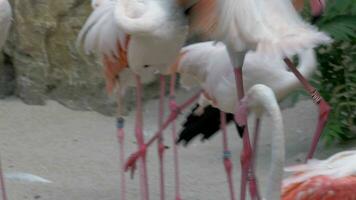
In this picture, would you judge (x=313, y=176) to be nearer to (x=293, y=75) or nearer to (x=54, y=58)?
(x=293, y=75)


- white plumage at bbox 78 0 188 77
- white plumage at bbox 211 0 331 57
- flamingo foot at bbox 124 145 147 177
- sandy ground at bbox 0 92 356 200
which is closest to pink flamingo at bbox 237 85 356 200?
white plumage at bbox 211 0 331 57

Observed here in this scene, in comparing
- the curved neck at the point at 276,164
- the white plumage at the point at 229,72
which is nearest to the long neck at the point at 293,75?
the white plumage at the point at 229,72

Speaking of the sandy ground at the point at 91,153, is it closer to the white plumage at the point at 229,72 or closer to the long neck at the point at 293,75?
the white plumage at the point at 229,72

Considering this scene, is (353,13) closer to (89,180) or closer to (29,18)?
(89,180)

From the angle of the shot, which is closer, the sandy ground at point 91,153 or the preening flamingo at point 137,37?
the preening flamingo at point 137,37

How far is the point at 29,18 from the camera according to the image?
280 inches

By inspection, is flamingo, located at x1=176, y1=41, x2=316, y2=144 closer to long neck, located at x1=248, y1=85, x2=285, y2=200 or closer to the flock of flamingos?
the flock of flamingos

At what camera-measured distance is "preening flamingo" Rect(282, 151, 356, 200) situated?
3.35 metres

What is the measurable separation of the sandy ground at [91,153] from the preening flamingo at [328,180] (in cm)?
185

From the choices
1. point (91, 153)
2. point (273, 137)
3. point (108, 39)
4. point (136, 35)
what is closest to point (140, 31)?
point (136, 35)

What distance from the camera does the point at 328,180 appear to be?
11.1 ft

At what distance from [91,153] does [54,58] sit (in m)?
1.23

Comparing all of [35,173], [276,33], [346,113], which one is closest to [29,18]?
[35,173]

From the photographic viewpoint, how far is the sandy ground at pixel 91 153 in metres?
5.43
